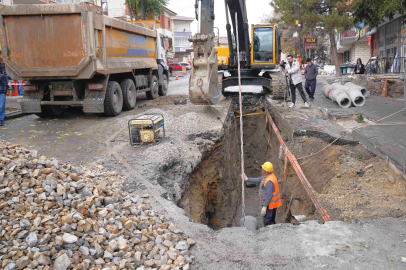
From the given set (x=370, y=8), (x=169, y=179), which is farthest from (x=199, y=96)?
(x=370, y=8)

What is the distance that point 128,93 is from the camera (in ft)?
39.7

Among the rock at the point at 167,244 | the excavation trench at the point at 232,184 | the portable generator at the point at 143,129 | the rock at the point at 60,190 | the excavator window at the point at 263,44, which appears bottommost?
the excavation trench at the point at 232,184

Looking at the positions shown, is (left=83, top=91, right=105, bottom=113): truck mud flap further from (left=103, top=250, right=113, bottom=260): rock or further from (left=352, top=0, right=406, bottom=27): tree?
(left=352, top=0, right=406, bottom=27): tree

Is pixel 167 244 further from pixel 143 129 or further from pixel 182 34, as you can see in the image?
pixel 182 34

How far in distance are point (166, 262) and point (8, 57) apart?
28.7 ft

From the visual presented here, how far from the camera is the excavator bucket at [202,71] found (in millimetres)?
8781

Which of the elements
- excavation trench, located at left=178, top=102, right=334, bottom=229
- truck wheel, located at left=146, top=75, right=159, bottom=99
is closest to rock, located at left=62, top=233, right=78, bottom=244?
excavation trench, located at left=178, top=102, right=334, bottom=229

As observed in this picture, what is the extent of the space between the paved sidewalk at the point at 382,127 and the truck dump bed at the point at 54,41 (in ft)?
23.9

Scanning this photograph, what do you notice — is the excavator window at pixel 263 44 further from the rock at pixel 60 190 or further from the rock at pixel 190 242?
the rock at pixel 60 190

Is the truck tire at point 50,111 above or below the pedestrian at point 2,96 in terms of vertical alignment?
below

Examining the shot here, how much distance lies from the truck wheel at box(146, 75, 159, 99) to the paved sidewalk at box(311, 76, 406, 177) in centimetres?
678

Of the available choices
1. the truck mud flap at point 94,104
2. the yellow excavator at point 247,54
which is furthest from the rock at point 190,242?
the truck mud flap at point 94,104

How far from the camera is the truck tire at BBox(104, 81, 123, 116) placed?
10797 mm

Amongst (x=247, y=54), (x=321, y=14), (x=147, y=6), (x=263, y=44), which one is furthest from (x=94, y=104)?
(x=321, y=14)
